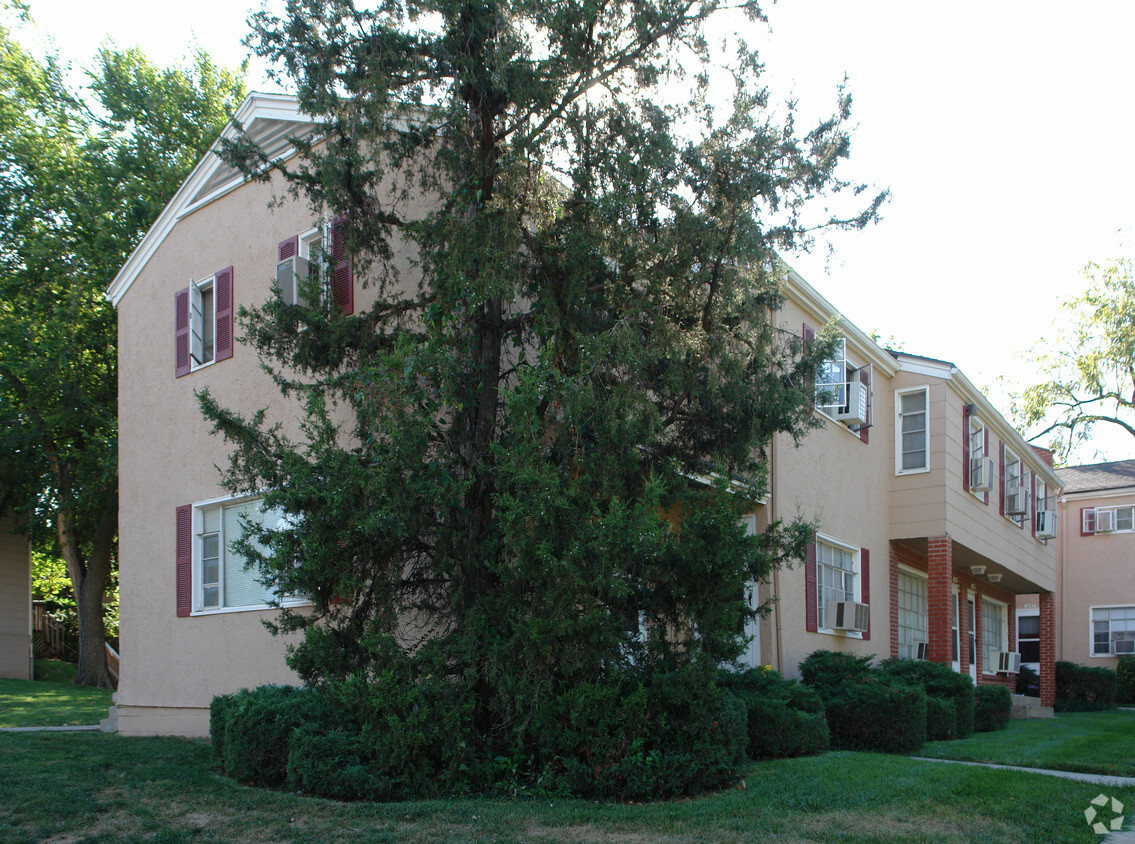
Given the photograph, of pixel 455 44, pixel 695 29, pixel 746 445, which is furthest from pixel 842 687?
pixel 455 44

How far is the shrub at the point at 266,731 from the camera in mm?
8094

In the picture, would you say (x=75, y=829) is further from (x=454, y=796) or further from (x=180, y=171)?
(x=180, y=171)

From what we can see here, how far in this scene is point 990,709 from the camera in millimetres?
15328

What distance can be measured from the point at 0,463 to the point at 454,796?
17.4 meters

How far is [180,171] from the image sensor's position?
21.4 meters

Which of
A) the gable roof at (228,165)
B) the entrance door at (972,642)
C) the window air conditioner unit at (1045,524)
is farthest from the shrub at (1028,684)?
the gable roof at (228,165)

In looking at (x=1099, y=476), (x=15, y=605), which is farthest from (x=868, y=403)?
(x=15, y=605)

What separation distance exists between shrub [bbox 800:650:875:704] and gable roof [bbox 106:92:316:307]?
352 inches

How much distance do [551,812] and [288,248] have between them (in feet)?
24.4

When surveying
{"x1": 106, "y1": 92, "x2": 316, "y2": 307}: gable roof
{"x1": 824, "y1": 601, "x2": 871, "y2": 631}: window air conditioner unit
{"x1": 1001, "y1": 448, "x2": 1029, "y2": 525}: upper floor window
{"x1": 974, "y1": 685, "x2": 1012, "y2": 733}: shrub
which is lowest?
{"x1": 974, "y1": 685, "x2": 1012, "y2": 733}: shrub

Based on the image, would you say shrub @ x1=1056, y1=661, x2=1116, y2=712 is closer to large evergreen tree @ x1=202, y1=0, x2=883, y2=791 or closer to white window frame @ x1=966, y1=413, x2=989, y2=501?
white window frame @ x1=966, y1=413, x2=989, y2=501

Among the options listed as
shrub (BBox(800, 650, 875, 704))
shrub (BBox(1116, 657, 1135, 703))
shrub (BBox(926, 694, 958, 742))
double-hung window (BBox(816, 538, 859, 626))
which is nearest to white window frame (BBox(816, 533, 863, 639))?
double-hung window (BBox(816, 538, 859, 626))

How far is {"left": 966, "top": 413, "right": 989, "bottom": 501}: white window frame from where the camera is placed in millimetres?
17719

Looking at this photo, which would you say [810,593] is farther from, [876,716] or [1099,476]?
[1099,476]
